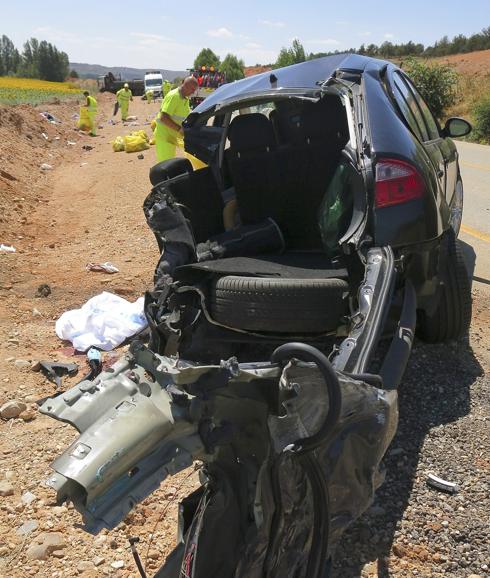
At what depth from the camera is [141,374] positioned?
1777mm

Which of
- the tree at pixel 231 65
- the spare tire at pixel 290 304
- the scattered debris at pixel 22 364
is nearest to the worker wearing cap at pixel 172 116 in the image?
the scattered debris at pixel 22 364

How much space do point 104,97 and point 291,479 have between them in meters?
52.3

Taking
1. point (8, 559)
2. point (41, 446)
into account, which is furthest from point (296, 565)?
point (41, 446)

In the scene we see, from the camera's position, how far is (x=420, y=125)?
4.14m

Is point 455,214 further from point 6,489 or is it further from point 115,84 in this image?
point 115,84

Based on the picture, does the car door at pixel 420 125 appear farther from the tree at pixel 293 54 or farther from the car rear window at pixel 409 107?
the tree at pixel 293 54

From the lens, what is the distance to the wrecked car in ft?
5.38

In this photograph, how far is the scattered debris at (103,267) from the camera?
6.29 m

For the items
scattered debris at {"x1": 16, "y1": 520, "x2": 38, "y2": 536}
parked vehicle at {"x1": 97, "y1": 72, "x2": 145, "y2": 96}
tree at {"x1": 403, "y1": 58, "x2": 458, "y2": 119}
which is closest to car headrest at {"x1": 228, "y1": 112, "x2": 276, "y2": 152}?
scattered debris at {"x1": 16, "y1": 520, "x2": 38, "y2": 536}

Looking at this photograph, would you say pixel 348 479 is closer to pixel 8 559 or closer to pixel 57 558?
pixel 57 558

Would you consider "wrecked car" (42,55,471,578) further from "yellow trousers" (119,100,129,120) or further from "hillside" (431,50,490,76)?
"hillside" (431,50,490,76)

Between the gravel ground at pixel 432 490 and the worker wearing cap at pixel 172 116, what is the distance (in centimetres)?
535

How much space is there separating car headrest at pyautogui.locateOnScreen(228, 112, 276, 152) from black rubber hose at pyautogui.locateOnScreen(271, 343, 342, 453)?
9.21 ft

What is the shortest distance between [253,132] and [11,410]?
8.10ft
